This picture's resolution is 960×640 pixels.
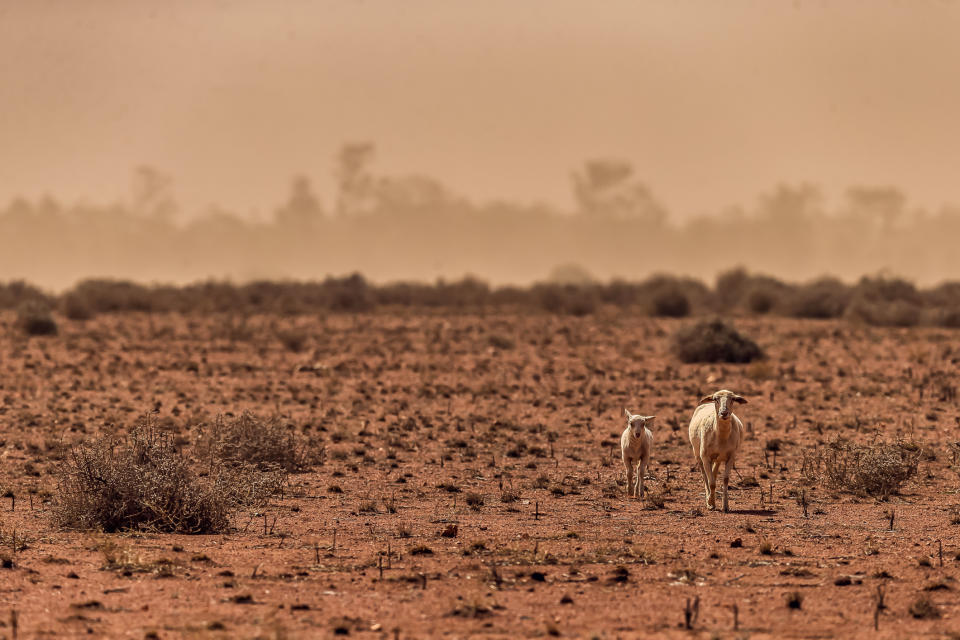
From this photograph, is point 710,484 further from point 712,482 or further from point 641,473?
point 641,473

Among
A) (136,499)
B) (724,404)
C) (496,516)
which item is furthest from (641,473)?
(136,499)

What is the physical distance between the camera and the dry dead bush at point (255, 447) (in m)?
19.6

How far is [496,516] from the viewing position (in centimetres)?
1587

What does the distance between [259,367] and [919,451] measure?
22.6 meters

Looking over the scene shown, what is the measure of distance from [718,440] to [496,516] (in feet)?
10.7

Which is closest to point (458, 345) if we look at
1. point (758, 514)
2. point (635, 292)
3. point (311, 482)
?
point (311, 482)

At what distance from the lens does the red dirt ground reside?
10.6 meters

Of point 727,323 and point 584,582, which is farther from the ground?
point 727,323

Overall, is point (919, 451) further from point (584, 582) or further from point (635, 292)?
point (635, 292)

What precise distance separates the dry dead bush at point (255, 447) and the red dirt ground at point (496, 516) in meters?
0.59

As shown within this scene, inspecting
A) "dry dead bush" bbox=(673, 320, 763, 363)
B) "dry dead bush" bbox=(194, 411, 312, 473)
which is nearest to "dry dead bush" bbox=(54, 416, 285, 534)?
"dry dead bush" bbox=(194, 411, 312, 473)

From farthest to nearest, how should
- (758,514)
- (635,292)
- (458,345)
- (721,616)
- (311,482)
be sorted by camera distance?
(635,292), (458,345), (311,482), (758,514), (721,616)

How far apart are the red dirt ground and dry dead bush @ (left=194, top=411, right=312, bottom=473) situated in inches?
23.2

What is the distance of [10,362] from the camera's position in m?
36.8
